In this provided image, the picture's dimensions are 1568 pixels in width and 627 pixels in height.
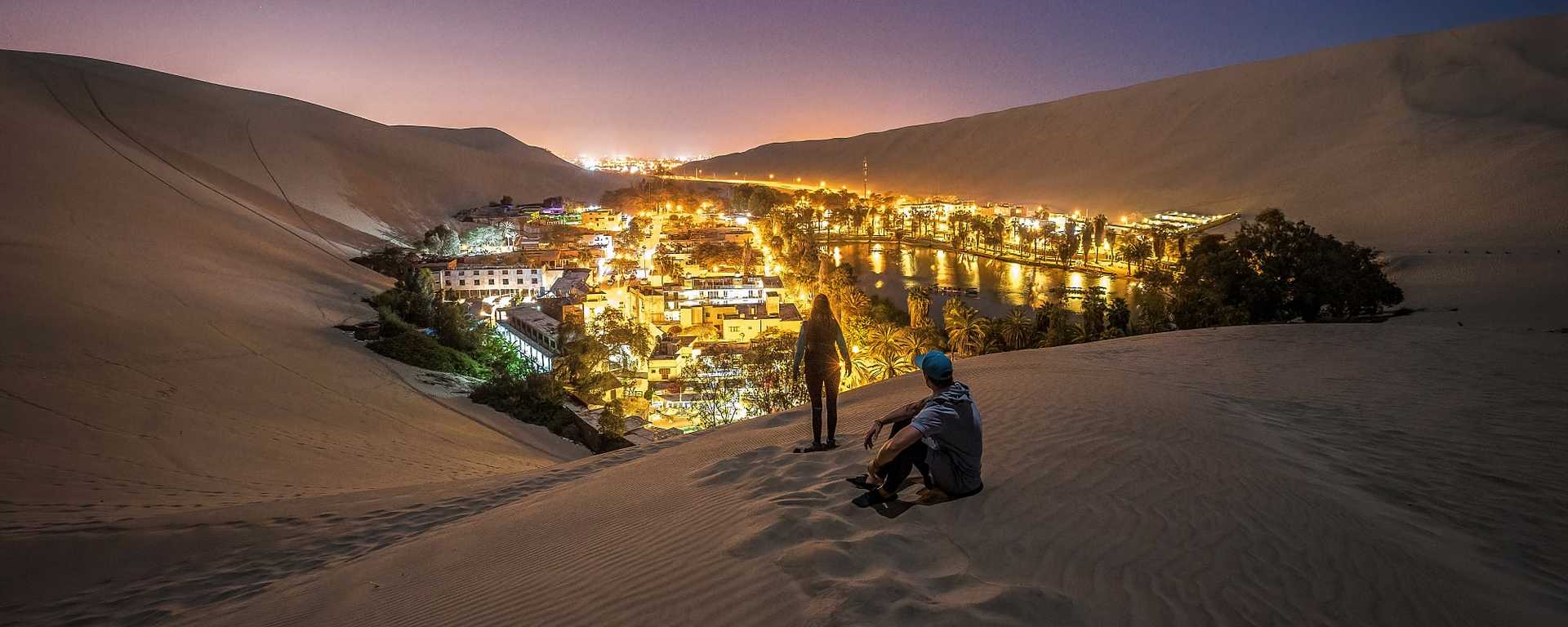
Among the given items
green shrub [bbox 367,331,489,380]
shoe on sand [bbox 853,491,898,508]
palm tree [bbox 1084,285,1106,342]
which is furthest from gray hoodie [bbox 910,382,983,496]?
palm tree [bbox 1084,285,1106,342]

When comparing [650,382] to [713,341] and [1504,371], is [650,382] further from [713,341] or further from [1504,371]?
[1504,371]

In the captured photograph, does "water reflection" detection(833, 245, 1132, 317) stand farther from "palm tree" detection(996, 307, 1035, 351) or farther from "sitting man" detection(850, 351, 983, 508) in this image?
"sitting man" detection(850, 351, 983, 508)

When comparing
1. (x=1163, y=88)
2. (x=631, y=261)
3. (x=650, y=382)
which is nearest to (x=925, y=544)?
(x=650, y=382)

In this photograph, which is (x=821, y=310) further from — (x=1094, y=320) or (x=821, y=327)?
(x=1094, y=320)

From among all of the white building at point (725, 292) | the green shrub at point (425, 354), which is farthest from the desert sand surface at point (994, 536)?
the white building at point (725, 292)

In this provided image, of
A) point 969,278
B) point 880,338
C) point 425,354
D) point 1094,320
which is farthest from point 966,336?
point 969,278

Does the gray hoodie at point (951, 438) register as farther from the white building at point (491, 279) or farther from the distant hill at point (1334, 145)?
the distant hill at point (1334, 145)
